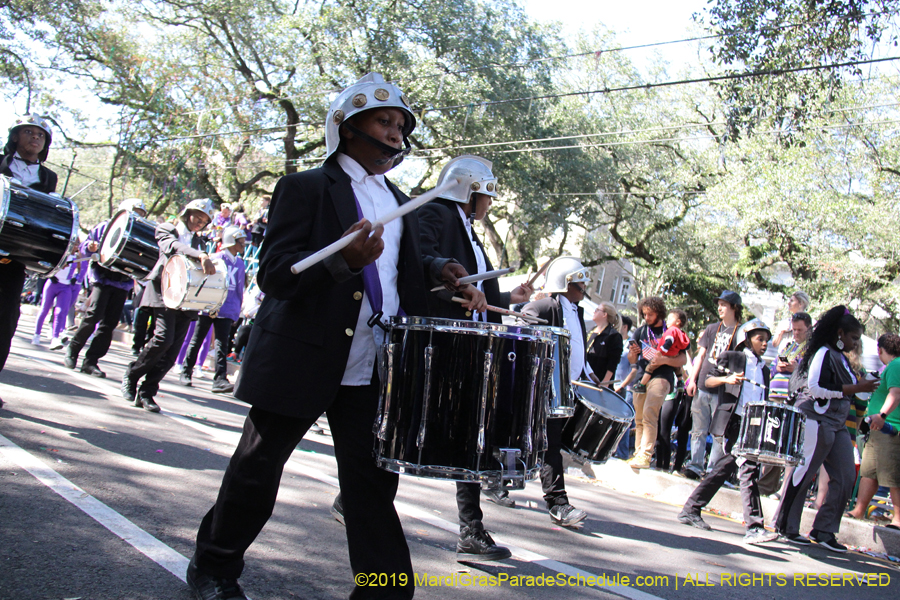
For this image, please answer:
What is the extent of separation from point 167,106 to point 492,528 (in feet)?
89.7

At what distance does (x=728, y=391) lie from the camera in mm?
8109

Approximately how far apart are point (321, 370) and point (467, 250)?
1.94m

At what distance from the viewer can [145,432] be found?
6.20 m

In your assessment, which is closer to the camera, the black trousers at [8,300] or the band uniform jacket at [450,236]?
the band uniform jacket at [450,236]

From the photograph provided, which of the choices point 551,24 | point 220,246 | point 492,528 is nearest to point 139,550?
point 492,528

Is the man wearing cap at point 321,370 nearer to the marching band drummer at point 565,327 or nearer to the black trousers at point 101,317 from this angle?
the marching band drummer at point 565,327

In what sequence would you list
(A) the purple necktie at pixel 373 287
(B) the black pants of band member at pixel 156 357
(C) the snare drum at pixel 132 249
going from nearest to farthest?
(A) the purple necktie at pixel 373 287, (B) the black pants of band member at pixel 156 357, (C) the snare drum at pixel 132 249

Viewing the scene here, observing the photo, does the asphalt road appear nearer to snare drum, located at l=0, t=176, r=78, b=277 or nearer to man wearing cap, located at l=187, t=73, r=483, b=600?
man wearing cap, located at l=187, t=73, r=483, b=600

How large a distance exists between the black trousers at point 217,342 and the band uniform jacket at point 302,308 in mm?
7599

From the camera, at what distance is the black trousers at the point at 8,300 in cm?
538

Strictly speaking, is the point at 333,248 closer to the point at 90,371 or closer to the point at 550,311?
the point at 550,311

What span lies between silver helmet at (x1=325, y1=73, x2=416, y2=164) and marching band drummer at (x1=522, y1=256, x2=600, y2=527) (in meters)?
2.70

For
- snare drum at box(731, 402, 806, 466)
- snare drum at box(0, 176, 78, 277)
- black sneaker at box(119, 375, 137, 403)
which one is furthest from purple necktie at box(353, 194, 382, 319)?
black sneaker at box(119, 375, 137, 403)

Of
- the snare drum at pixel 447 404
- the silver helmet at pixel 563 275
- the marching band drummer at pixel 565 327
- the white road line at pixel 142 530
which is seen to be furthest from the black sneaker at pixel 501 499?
the snare drum at pixel 447 404
